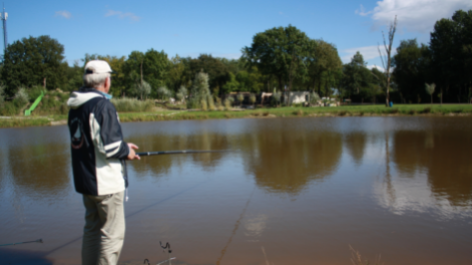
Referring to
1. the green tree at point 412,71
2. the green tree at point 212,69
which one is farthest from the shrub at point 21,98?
the green tree at point 412,71

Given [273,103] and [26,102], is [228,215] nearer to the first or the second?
[26,102]

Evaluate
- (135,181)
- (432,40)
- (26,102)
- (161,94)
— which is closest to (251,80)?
(161,94)

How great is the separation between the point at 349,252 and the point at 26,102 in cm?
3023

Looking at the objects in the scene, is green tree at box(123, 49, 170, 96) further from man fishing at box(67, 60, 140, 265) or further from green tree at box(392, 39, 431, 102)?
man fishing at box(67, 60, 140, 265)

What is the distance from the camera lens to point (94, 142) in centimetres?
253

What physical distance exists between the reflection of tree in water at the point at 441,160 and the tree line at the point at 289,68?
20.9 meters

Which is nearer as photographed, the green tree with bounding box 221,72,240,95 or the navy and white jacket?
the navy and white jacket

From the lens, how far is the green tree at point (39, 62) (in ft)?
128

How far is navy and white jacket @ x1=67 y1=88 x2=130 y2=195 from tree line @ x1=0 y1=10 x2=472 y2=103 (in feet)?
98.3

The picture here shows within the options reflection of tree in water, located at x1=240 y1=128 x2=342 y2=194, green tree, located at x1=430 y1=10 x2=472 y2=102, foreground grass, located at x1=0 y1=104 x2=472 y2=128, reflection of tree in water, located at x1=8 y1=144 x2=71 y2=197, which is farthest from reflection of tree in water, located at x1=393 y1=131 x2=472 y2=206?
green tree, located at x1=430 y1=10 x2=472 y2=102

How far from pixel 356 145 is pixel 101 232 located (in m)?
10.2

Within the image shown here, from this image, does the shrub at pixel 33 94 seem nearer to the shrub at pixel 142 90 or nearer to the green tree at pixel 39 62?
the green tree at pixel 39 62

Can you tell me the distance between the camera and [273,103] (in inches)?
1698

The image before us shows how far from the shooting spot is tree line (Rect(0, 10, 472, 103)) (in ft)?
120
